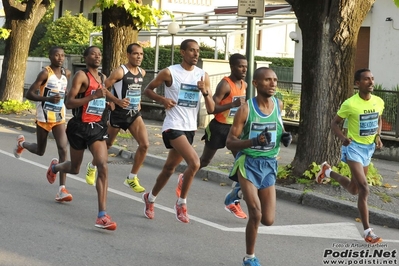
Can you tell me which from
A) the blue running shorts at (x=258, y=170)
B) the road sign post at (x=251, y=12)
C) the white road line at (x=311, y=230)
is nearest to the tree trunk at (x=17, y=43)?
the road sign post at (x=251, y=12)

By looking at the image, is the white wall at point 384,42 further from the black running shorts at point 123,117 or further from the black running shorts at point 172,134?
the black running shorts at point 172,134

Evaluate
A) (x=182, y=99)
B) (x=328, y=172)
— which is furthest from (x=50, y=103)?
(x=328, y=172)

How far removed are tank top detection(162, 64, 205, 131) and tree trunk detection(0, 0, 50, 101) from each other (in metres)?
15.4

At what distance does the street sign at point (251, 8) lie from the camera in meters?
12.7

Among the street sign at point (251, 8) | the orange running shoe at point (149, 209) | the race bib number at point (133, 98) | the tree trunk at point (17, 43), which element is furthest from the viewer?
the tree trunk at point (17, 43)

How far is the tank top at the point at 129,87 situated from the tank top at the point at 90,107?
1298mm

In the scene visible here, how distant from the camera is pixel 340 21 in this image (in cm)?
1155

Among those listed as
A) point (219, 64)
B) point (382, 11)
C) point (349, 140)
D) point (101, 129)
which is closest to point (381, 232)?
point (349, 140)

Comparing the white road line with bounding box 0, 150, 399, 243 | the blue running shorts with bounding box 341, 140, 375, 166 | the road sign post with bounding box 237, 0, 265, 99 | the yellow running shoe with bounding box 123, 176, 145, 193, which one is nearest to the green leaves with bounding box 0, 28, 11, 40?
the road sign post with bounding box 237, 0, 265, 99

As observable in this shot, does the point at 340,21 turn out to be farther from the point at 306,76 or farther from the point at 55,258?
the point at 55,258

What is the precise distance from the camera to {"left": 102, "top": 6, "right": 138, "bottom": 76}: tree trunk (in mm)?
17812

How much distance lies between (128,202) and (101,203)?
1.86 metres

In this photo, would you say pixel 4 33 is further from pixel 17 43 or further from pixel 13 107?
pixel 13 107

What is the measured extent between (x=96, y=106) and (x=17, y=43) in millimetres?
15676
